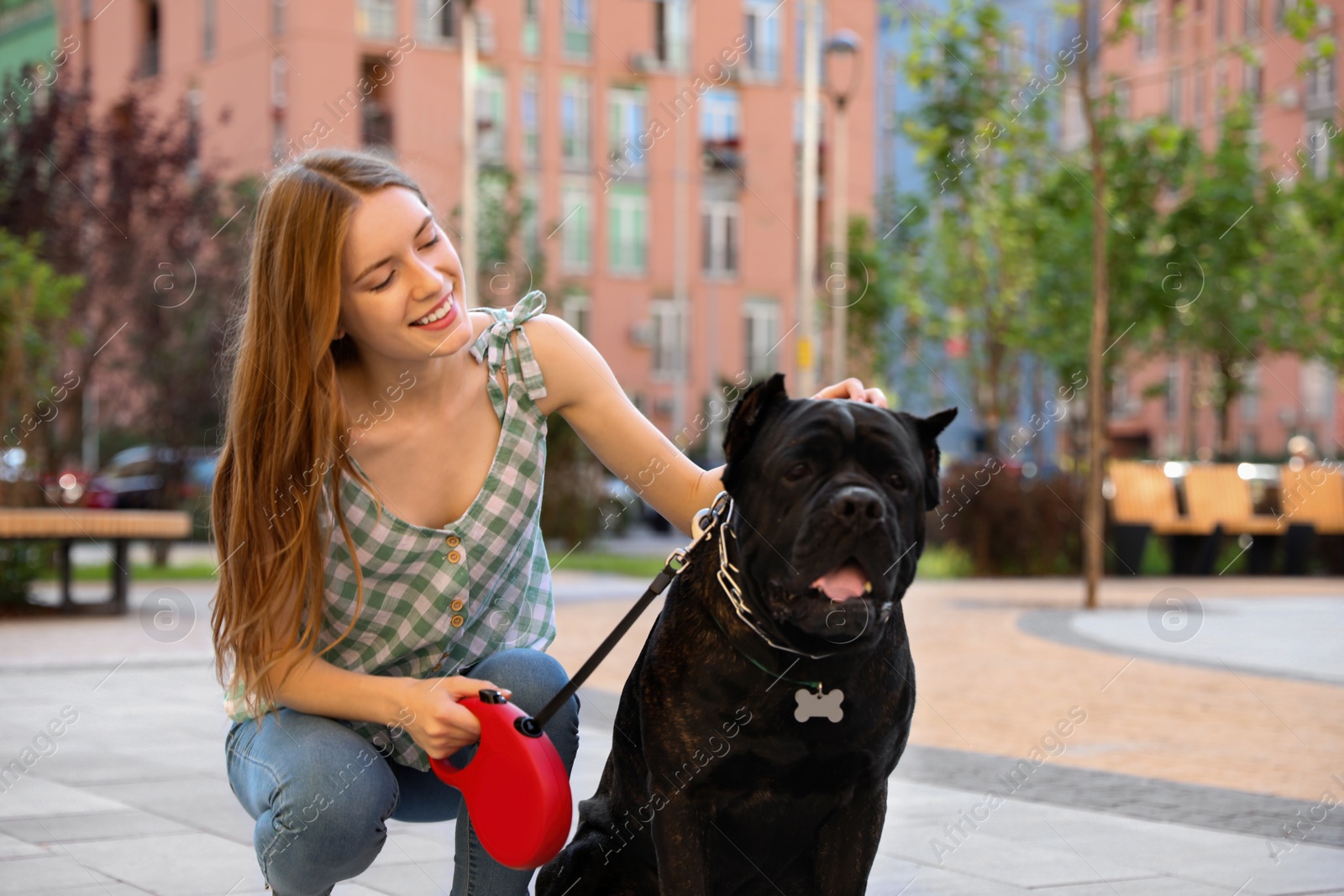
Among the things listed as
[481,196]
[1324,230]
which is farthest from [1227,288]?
[481,196]

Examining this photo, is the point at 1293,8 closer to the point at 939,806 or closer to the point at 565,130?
the point at 939,806

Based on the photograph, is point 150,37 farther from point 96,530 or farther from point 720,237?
point 96,530

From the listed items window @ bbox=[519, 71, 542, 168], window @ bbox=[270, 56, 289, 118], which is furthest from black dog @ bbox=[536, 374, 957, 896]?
window @ bbox=[519, 71, 542, 168]

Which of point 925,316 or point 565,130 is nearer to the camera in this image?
point 925,316

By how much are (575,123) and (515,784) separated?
35.1 meters

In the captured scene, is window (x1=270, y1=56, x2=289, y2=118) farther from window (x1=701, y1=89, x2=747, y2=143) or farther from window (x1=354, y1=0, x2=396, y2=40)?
window (x1=701, y1=89, x2=747, y2=143)

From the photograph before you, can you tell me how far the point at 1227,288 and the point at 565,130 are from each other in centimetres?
1677

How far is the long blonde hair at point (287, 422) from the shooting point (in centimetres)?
269

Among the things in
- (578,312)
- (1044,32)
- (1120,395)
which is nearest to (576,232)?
(578,312)

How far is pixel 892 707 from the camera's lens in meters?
2.57

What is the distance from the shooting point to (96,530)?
34.7 ft

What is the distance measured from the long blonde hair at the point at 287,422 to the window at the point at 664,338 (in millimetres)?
34780

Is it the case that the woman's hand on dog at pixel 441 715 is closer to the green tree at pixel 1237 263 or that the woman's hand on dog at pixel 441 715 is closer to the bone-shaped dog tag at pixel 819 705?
the bone-shaped dog tag at pixel 819 705

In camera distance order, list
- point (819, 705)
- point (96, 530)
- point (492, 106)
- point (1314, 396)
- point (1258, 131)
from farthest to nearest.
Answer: point (1314, 396) < point (1258, 131) < point (492, 106) < point (96, 530) < point (819, 705)
